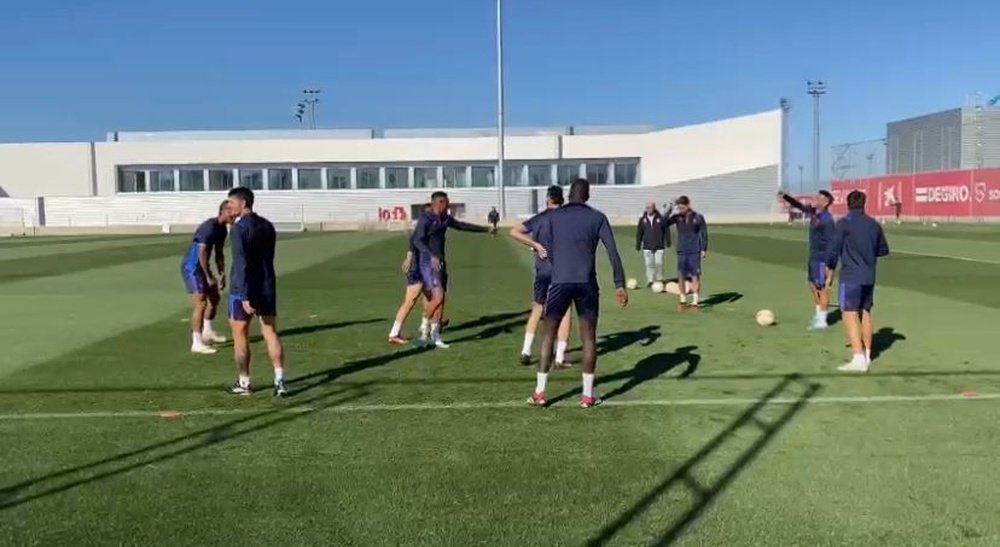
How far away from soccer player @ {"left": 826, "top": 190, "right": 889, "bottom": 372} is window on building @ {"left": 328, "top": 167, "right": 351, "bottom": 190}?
7629 cm

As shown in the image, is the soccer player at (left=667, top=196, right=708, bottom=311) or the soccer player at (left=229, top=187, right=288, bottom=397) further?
the soccer player at (left=667, top=196, right=708, bottom=311)

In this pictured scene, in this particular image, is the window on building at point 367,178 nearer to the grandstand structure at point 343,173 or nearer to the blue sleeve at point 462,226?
the grandstand structure at point 343,173

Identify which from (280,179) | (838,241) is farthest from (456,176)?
(838,241)

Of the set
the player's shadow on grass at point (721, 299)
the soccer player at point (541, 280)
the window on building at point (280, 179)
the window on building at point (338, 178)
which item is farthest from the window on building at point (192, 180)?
the soccer player at point (541, 280)

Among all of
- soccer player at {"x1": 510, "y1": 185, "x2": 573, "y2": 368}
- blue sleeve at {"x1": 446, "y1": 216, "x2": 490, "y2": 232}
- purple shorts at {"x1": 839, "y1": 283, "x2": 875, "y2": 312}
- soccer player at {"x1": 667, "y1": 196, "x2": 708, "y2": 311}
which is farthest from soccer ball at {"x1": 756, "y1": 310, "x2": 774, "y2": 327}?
blue sleeve at {"x1": 446, "y1": 216, "x2": 490, "y2": 232}

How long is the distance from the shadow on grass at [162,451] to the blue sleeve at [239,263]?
0.98m

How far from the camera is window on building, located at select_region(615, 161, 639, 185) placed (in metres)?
83.8

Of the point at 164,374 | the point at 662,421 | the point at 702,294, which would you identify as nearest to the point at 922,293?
the point at 702,294

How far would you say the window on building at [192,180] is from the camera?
8344cm

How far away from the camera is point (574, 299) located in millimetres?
7629

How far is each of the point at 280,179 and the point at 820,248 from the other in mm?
75558

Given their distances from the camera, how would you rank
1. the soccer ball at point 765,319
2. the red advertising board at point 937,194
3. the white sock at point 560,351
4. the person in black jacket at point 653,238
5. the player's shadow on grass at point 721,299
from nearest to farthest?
the white sock at point 560,351
the soccer ball at point 765,319
the player's shadow on grass at point 721,299
the person in black jacket at point 653,238
the red advertising board at point 937,194

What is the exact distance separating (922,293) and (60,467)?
14424 mm

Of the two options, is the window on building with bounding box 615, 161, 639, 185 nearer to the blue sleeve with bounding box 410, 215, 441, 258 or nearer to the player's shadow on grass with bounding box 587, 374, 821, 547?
the blue sleeve with bounding box 410, 215, 441, 258
